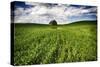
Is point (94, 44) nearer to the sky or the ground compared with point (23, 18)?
nearer to the ground

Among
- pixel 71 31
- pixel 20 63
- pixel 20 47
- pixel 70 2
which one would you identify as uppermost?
pixel 70 2

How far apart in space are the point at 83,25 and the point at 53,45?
1.55 ft

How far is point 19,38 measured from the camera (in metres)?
1.95

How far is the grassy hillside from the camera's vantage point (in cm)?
196

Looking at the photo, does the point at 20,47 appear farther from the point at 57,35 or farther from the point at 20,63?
the point at 57,35

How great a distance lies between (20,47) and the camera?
195cm

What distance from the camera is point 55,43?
2105 mm

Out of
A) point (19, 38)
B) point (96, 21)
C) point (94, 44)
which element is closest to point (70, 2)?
point (96, 21)

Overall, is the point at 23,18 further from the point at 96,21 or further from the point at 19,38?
the point at 96,21

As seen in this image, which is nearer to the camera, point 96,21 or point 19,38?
point 19,38

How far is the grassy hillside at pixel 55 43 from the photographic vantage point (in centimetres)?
196
